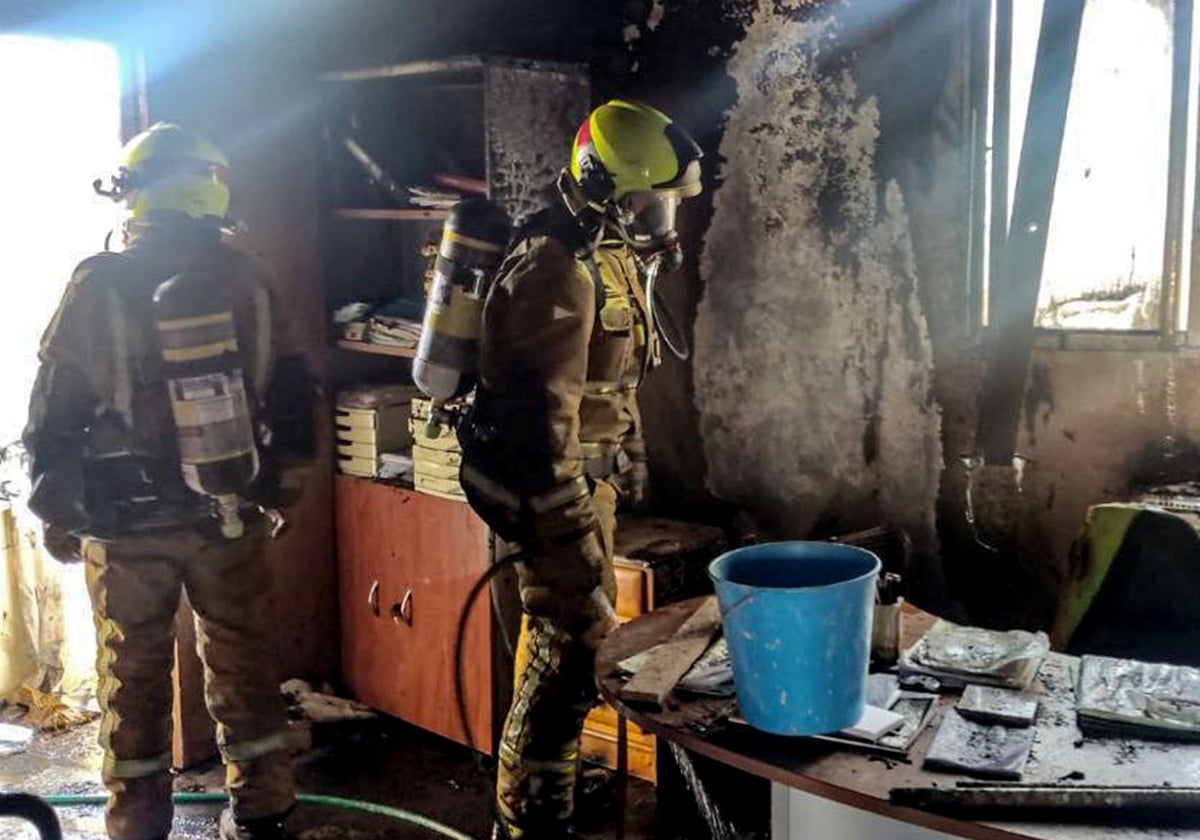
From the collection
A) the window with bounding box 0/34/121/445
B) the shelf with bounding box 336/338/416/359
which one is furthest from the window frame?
the window with bounding box 0/34/121/445

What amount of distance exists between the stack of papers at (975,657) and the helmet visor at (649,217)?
4.04 feet

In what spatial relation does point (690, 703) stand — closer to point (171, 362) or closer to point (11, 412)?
point (171, 362)

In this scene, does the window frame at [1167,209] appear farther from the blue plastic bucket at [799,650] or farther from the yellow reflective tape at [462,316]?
the blue plastic bucket at [799,650]

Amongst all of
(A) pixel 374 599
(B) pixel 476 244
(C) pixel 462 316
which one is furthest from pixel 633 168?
(A) pixel 374 599

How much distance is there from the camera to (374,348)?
3.98m

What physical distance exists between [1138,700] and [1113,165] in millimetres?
1903

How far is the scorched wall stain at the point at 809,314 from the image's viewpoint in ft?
11.7

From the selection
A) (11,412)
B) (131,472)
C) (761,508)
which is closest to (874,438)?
(761,508)

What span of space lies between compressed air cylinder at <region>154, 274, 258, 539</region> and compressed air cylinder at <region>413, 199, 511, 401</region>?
0.50 m

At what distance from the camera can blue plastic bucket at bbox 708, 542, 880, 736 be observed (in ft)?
5.57

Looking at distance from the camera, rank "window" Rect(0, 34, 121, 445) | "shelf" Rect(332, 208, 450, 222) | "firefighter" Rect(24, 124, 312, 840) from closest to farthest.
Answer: "firefighter" Rect(24, 124, 312, 840) < "shelf" Rect(332, 208, 450, 222) < "window" Rect(0, 34, 121, 445)

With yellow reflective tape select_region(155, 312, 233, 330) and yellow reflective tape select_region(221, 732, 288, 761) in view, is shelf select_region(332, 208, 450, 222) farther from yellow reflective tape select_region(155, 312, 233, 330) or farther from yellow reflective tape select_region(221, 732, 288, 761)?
yellow reflective tape select_region(221, 732, 288, 761)

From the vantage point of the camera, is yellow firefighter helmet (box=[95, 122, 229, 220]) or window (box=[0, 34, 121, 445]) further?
window (box=[0, 34, 121, 445])

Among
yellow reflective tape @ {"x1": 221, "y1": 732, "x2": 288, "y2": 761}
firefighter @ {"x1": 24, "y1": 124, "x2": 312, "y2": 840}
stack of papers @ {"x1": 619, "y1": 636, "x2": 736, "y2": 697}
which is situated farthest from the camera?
yellow reflective tape @ {"x1": 221, "y1": 732, "x2": 288, "y2": 761}
